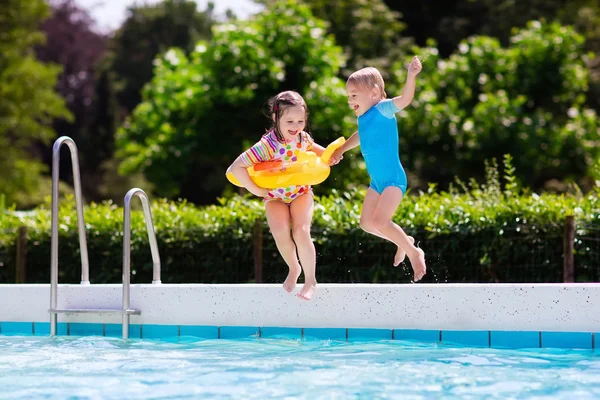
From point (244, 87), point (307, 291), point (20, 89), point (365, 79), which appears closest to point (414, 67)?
point (365, 79)

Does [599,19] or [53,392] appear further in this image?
[599,19]

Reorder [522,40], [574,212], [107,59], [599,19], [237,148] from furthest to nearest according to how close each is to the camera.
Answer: [107,59], [599,19], [522,40], [237,148], [574,212]

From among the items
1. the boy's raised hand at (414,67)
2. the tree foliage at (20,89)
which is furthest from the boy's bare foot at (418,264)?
the tree foliage at (20,89)

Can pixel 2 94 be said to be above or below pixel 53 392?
above

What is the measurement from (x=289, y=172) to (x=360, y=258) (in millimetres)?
2947

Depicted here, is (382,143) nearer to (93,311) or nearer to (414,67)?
(414,67)

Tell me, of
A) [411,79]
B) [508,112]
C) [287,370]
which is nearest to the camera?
[287,370]

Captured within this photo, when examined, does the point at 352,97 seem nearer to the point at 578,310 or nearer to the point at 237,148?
the point at 578,310

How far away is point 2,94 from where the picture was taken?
24.3m

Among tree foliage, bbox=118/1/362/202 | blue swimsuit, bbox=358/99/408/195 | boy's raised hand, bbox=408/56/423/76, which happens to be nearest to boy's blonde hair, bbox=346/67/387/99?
blue swimsuit, bbox=358/99/408/195

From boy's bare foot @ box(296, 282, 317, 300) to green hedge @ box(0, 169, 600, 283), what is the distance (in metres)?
2.40

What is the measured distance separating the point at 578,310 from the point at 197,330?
2713 millimetres

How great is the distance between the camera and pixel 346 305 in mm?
5875

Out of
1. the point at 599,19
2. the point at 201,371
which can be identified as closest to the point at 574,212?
the point at 201,371
